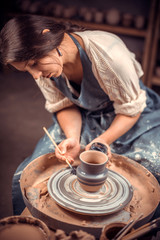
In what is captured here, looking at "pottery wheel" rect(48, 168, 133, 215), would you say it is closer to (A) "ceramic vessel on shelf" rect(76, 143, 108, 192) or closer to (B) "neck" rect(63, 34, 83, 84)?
(A) "ceramic vessel on shelf" rect(76, 143, 108, 192)

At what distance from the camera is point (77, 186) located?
1134 mm

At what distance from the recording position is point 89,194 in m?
1.08

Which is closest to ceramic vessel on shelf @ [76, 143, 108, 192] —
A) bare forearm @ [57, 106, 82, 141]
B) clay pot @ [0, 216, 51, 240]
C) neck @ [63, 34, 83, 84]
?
clay pot @ [0, 216, 51, 240]

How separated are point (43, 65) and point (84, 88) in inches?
14.2

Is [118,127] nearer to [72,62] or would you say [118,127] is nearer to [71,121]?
[71,121]

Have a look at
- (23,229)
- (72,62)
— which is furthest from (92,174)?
(72,62)

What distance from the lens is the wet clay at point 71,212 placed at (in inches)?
36.9

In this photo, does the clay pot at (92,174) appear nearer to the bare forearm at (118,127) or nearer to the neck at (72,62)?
the bare forearm at (118,127)

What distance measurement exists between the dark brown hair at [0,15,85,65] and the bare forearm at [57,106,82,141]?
0.49 metres

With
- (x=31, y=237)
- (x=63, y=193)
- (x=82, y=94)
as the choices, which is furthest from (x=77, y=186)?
(x=82, y=94)

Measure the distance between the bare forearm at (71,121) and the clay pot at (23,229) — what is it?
0.67 metres

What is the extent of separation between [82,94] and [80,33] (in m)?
0.34

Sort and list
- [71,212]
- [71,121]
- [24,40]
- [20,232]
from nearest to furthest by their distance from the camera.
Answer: [20,232]
[71,212]
[24,40]
[71,121]

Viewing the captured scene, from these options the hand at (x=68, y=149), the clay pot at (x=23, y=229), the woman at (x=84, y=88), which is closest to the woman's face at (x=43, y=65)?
the woman at (x=84, y=88)
